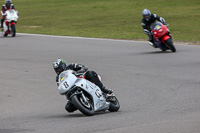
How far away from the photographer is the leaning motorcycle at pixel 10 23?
86.0ft

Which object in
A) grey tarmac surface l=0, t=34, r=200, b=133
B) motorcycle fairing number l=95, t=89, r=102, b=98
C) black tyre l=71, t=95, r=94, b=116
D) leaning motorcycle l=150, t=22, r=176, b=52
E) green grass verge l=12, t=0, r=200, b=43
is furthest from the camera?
green grass verge l=12, t=0, r=200, b=43

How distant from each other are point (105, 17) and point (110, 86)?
72.4 ft

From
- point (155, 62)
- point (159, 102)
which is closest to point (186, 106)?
point (159, 102)

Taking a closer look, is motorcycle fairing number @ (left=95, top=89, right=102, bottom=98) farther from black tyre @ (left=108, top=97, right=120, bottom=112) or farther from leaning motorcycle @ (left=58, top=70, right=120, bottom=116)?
black tyre @ (left=108, top=97, right=120, bottom=112)

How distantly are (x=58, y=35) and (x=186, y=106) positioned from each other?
17342 mm

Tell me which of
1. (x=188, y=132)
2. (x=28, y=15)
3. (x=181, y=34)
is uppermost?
(x=188, y=132)

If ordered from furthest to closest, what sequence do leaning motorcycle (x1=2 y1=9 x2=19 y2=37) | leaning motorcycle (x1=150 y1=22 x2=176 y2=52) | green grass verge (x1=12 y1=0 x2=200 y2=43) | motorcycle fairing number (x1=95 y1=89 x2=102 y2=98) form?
green grass verge (x1=12 y1=0 x2=200 y2=43) → leaning motorcycle (x1=2 y1=9 x2=19 y2=37) → leaning motorcycle (x1=150 y1=22 x2=176 y2=52) → motorcycle fairing number (x1=95 y1=89 x2=102 y2=98)

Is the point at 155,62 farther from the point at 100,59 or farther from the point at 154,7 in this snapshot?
the point at 154,7

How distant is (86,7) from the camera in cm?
4256

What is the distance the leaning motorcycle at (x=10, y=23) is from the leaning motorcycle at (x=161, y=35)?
9199 mm

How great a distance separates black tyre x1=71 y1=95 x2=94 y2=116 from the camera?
8852mm

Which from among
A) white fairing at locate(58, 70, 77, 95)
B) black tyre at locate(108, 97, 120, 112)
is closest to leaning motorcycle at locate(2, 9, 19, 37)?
black tyre at locate(108, 97, 120, 112)

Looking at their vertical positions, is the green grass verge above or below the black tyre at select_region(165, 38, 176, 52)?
below

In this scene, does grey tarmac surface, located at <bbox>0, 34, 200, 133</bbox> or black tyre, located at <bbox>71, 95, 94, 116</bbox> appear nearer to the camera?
grey tarmac surface, located at <bbox>0, 34, 200, 133</bbox>
